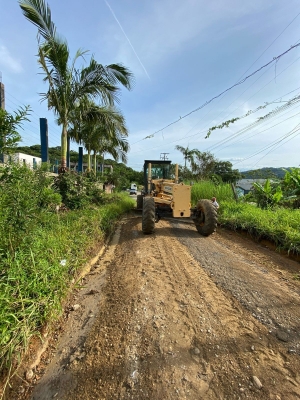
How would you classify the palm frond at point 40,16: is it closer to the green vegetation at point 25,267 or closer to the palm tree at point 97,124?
the palm tree at point 97,124

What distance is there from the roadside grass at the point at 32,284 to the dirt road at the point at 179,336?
0.99 feet

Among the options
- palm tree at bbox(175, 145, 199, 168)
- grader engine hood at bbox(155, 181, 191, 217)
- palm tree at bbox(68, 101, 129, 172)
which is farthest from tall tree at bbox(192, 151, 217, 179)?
grader engine hood at bbox(155, 181, 191, 217)

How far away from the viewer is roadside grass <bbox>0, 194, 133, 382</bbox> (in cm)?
204

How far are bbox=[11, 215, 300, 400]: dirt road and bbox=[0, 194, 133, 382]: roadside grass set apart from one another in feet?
0.99

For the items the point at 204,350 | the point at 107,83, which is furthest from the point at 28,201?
the point at 107,83

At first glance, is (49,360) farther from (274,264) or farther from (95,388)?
(274,264)

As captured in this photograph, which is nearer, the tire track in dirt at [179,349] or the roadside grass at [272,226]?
the tire track in dirt at [179,349]

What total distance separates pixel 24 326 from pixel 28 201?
1.51 meters

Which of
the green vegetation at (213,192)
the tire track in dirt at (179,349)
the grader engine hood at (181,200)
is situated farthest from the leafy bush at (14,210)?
the green vegetation at (213,192)

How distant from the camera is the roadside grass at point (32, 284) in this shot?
2043mm

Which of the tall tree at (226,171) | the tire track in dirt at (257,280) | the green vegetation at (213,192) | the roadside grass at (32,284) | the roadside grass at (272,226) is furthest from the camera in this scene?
the tall tree at (226,171)

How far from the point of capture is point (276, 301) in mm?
2932

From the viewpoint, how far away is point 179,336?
2289 millimetres

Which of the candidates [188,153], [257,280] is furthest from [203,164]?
[257,280]
